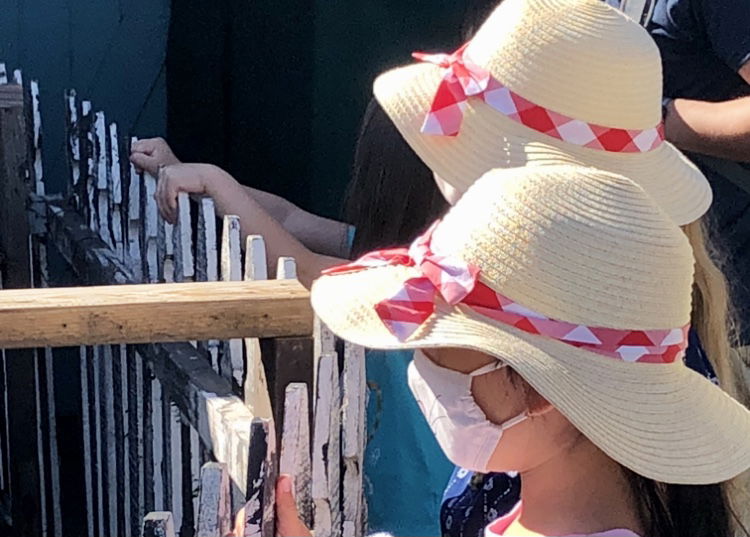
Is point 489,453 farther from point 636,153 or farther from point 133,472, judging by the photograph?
point 133,472

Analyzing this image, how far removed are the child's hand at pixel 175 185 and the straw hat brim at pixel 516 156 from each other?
602 mm

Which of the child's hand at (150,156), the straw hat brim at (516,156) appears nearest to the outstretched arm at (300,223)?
the child's hand at (150,156)

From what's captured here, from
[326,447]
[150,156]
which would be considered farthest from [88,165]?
[326,447]

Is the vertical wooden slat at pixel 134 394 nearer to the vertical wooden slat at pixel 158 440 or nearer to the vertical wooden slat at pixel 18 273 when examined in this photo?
the vertical wooden slat at pixel 158 440

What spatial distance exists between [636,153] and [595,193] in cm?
54

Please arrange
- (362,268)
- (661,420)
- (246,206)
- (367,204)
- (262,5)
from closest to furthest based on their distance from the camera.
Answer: (661,420)
(362,268)
(367,204)
(246,206)
(262,5)

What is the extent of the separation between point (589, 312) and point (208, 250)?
1111 mm

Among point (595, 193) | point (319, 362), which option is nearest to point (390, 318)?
point (595, 193)

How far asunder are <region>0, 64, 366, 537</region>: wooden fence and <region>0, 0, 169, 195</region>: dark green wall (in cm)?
71

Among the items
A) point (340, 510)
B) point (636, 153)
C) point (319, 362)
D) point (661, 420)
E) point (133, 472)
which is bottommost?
point (133, 472)

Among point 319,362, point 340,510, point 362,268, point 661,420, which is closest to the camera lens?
point 661,420

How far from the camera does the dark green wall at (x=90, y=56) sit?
4086 mm

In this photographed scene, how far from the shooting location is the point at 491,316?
126cm

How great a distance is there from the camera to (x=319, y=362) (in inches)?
69.2
